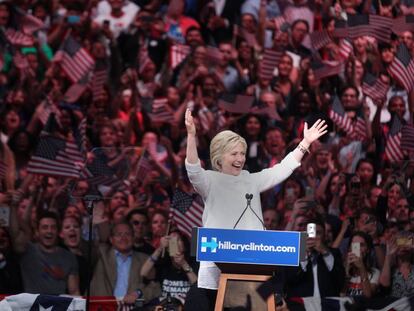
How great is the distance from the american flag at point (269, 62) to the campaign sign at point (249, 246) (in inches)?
238

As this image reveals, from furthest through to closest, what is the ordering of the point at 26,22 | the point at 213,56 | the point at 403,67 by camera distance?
the point at 26,22, the point at 213,56, the point at 403,67

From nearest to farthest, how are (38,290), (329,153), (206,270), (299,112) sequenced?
1. (206,270)
2. (38,290)
3. (329,153)
4. (299,112)

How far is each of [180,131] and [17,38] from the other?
2.54 m

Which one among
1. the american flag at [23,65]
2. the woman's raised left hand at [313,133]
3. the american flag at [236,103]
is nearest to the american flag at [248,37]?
the american flag at [236,103]

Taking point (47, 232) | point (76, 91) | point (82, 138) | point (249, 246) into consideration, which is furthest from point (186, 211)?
point (249, 246)

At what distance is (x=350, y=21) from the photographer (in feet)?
38.6

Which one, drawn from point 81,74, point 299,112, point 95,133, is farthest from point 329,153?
point 81,74

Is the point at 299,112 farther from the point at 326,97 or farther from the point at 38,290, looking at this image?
the point at 38,290

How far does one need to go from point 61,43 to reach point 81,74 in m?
0.96

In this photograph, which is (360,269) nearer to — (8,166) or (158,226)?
(158,226)

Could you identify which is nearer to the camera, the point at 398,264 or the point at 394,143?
the point at 398,264

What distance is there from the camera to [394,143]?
10.6 meters

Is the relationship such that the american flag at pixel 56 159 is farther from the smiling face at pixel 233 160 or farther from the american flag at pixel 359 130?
the smiling face at pixel 233 160

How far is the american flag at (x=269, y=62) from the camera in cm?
1200
